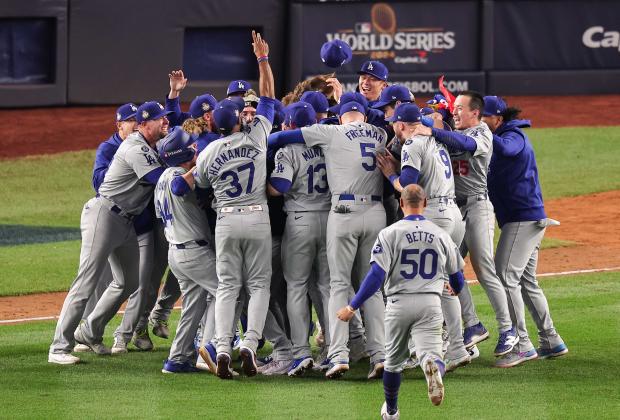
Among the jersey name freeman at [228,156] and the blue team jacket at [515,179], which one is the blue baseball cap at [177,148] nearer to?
the jersey name freeman at [228,156]

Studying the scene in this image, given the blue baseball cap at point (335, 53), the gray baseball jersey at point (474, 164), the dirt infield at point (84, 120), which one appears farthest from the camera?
the dirt infield at point (84, 120)

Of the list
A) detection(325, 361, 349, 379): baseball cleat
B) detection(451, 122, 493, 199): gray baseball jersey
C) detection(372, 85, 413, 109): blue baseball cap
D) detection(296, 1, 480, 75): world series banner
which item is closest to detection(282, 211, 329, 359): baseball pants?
detection(325, 361, 349, 379): baseball cleat

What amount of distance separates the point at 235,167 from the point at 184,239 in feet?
2.27

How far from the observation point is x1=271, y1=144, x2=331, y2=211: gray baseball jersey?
8562mm

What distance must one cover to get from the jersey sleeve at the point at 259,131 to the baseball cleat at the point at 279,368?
4.96ft

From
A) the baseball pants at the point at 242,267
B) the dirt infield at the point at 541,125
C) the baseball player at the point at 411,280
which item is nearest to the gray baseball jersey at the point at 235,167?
the baseball pants at the point at 242,267

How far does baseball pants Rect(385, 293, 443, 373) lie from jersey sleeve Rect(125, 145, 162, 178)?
2457mm

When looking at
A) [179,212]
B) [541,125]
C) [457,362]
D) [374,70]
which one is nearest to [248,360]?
[179,212]

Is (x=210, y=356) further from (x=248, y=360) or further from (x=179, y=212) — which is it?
(x=179, y=212)

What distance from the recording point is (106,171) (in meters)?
9.57

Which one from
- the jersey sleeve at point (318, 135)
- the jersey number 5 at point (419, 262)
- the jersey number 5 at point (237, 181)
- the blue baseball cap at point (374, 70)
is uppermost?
the blue baseball cap at point (374, 70)

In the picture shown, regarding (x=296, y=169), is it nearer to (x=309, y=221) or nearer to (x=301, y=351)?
(x=309, y=221)

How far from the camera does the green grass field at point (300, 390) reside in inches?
292

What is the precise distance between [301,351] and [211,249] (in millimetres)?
974
